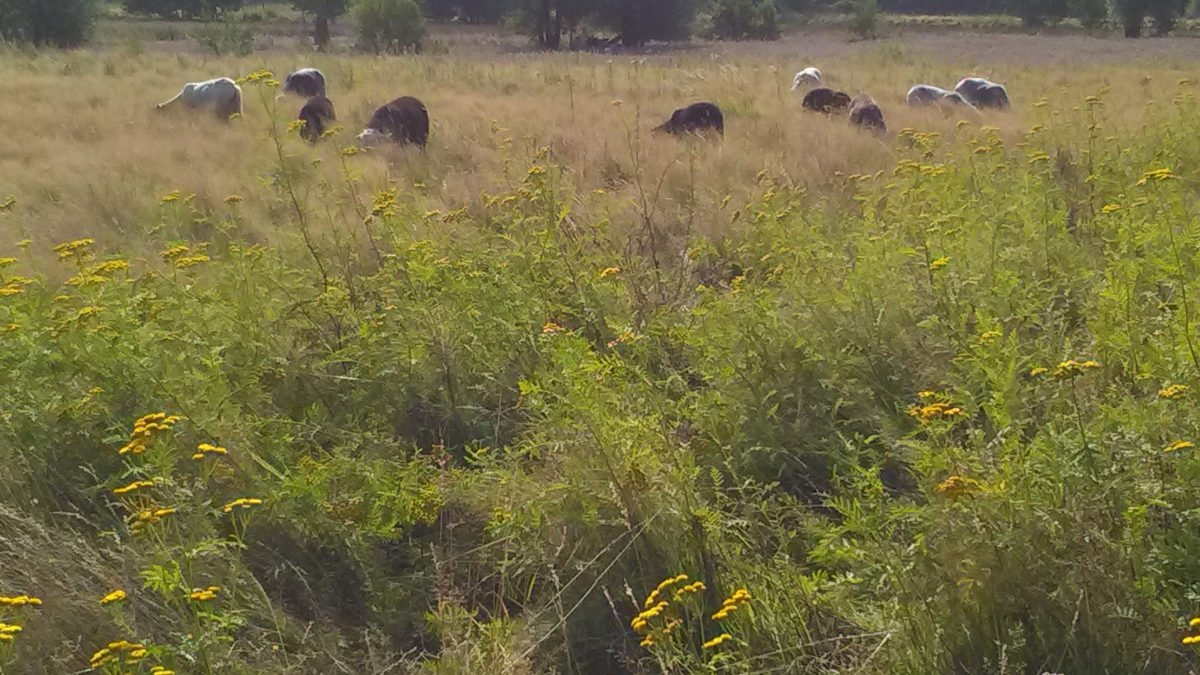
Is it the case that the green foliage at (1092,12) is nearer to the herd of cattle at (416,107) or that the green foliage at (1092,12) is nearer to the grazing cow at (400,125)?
the herd of cattle at (416,107)

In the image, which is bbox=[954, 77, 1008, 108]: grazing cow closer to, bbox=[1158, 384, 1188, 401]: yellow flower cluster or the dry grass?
the dry grass

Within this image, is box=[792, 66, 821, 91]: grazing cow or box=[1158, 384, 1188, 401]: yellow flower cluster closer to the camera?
box=[1158, 384, 1188, 401]: yellow flower cluster

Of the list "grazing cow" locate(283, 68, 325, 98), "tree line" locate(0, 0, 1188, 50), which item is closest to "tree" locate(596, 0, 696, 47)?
"tree line" locate(0, 0, 1188, 50)

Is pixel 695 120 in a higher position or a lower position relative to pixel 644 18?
lower

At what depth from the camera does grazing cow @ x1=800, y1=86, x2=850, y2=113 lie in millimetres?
12188

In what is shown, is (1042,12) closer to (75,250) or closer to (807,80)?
(807,80)

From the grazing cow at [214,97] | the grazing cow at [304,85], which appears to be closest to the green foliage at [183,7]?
the grazing cow at [304,85]

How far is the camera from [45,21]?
93.9 ft

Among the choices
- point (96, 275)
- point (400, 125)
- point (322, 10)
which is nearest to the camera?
point (96, 275)

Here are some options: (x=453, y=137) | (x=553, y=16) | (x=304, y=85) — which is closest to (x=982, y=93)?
(x=453, y=137)

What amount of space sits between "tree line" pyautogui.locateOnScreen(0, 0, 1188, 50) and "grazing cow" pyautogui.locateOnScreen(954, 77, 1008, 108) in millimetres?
18602

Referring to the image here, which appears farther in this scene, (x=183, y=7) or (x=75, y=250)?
(x=183, y=7)

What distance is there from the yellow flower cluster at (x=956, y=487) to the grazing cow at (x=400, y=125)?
8358 mm

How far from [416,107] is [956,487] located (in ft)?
30.5
